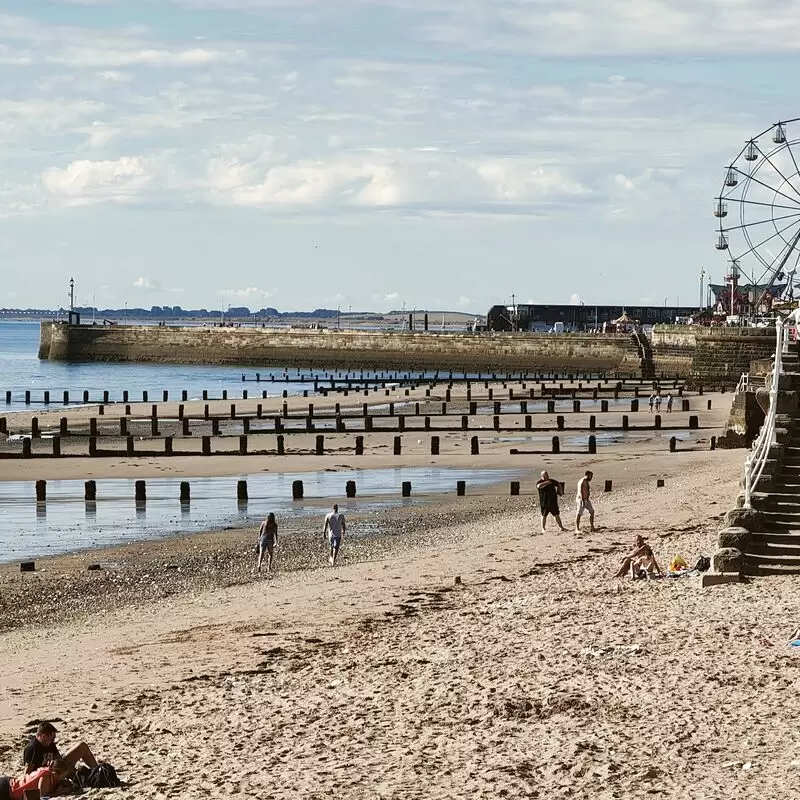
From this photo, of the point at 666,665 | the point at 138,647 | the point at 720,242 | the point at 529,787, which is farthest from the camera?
the point at 720,242

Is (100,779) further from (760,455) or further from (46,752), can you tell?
(760,455)

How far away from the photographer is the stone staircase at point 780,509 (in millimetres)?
19828

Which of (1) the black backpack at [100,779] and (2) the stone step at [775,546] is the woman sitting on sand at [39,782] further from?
(2) the stone step at [775,546]

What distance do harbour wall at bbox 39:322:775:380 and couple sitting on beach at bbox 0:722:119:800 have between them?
78322 mm

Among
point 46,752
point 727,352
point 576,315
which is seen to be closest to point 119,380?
point 727,352

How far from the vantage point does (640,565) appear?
2069 cm

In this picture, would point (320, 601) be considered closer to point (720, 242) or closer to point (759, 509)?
point (759, 509)

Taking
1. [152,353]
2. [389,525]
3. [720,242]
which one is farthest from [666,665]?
[152,353]

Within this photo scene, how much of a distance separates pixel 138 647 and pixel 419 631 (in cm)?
359

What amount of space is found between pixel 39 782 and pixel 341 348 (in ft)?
437

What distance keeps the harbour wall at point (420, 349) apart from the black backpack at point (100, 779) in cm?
7846

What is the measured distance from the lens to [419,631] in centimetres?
1795

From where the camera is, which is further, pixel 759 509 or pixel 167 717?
pixel 759 509

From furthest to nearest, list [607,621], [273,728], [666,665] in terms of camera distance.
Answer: [607,621], [666,665], [273,728]
